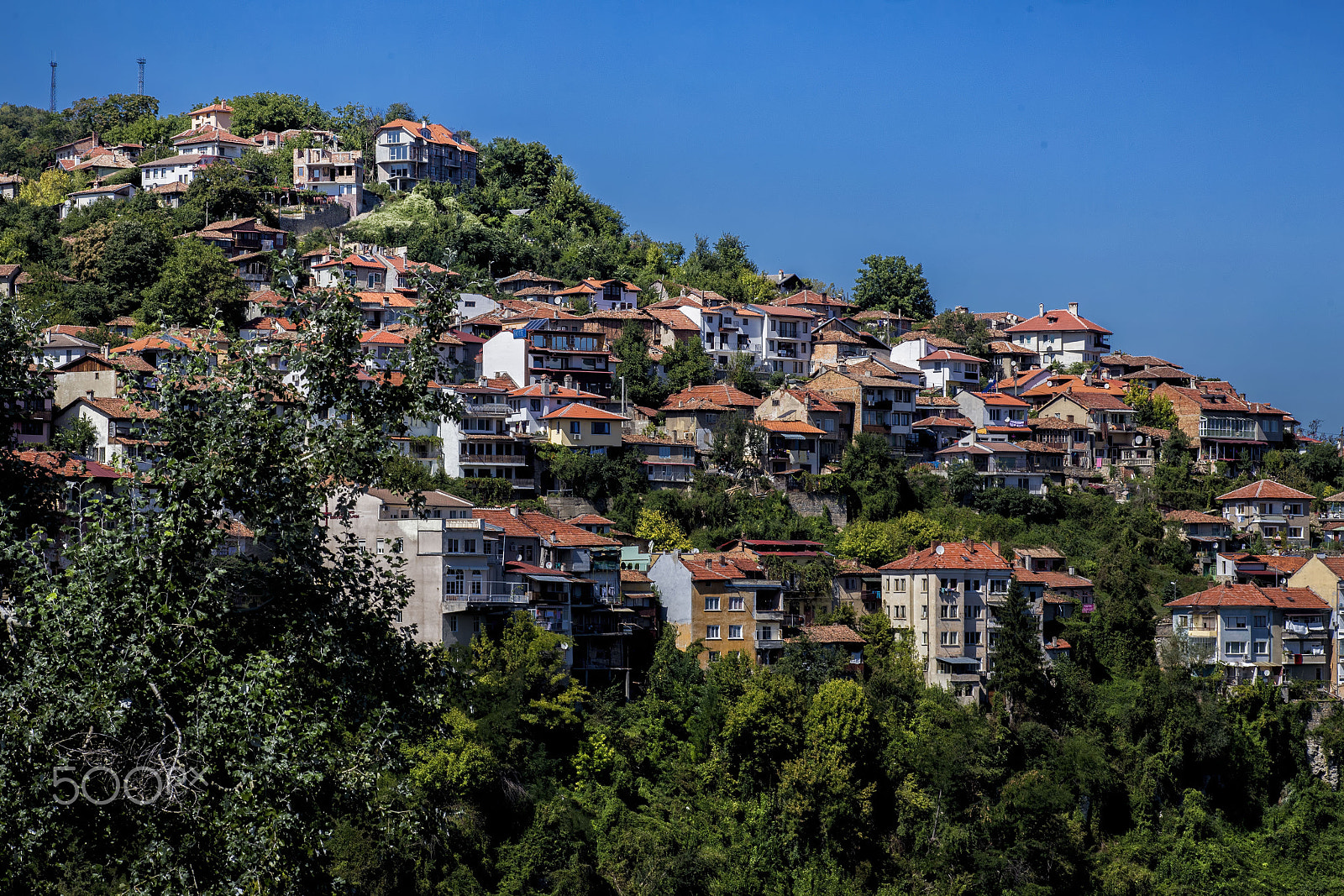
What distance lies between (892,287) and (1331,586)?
132ft

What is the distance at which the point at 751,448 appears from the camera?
→ 58250 millimetres

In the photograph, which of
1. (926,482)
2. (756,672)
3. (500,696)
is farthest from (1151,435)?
(500,696)

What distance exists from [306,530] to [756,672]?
31.8 metres

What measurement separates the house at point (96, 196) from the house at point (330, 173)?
9.44m

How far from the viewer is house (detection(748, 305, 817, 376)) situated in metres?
72.6

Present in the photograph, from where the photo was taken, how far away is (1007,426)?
6700 centimetres

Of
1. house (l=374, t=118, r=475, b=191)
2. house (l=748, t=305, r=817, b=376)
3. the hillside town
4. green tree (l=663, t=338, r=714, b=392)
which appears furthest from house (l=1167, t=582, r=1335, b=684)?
house (l=374, t=118, r=475, b=191)

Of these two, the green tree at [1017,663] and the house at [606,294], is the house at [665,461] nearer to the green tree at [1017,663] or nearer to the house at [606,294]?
the green tree at [1017,663]

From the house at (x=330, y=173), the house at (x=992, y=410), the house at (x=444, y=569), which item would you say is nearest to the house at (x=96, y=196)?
the house at (x=330, y=173)

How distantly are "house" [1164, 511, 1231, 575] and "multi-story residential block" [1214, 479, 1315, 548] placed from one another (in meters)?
1.50

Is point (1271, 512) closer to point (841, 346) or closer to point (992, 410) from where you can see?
point (992, 410)

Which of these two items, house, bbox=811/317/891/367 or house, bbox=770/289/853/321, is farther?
house, bbox=770/289/853/321

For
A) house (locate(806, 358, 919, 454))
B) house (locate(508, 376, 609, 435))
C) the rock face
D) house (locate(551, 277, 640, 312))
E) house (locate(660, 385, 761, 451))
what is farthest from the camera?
house (locate(551, 277, 640, 312))

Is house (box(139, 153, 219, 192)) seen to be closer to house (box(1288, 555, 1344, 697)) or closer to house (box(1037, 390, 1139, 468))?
house (box(1037, 390, 1139, 468))
